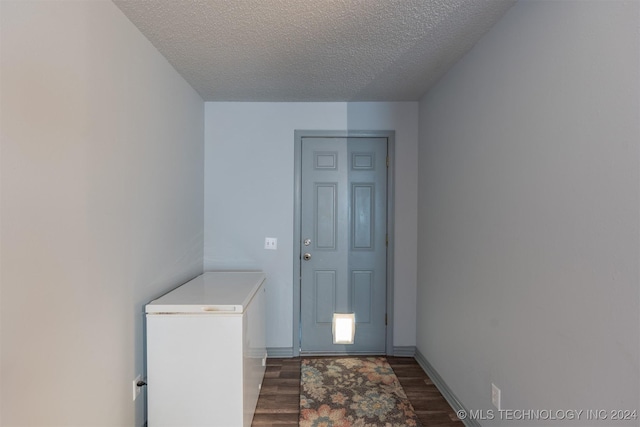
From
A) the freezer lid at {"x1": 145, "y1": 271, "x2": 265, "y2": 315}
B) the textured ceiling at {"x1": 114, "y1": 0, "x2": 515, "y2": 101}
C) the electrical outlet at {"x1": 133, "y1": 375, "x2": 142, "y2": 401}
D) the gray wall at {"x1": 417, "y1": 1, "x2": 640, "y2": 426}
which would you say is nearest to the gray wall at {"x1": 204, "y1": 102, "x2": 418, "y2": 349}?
the textured ceiling at {"x1": 114, "y1": 0, "x2": 515, "y2": 101}

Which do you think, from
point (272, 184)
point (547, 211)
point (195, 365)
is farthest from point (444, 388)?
point (272, 184)

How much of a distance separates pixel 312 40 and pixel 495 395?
89.1 inches

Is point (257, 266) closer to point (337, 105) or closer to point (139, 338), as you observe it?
point (139, 338)

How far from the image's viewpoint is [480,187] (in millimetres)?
1946

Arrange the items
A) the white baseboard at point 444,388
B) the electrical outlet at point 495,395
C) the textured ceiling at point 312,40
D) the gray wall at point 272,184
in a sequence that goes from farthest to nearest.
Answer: the gray wall at point 272,184 < the white baseboard at point 444,388 < the electrical outlet at point 495,395 < the textured ceiling at point 312,40

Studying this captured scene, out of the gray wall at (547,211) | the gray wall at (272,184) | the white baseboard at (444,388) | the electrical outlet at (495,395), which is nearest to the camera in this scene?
the gray wall at (547,211)

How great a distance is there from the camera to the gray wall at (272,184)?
120 inches

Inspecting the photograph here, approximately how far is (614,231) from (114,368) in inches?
86.8

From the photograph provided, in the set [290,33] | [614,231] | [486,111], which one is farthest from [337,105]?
[614,231]

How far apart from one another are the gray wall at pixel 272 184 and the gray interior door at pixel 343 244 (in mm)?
144

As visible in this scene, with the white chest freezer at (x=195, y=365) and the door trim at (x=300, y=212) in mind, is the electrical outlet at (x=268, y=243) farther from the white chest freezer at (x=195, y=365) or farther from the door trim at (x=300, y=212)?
the white chest freezer at (x=195, y=365)

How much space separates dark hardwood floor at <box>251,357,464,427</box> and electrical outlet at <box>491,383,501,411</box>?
449 millimetres

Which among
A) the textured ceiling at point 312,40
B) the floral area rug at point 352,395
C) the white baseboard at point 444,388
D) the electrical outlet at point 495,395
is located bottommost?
the floral area rug at point 352,395

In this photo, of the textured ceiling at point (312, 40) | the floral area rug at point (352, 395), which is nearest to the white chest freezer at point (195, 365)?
the floral area rug at point (352, 395)
